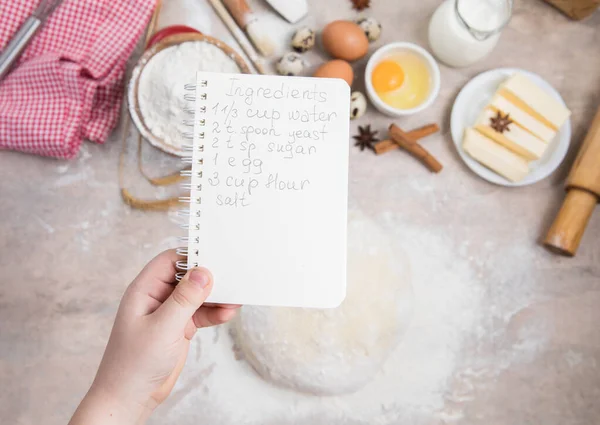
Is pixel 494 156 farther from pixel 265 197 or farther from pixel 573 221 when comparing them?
pixel 265 197

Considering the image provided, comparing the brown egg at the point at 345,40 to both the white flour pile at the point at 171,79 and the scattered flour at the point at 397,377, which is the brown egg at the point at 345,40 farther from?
the scattered flour at the point at 397,377

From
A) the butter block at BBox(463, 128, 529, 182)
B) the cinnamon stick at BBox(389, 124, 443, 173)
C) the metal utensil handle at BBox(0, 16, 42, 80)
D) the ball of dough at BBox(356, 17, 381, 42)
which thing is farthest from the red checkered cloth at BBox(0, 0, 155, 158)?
the butter block at BBox(463, 128, 529, 182)

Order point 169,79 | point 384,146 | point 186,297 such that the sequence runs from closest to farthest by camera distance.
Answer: point 186,297 < point 169,79 < point 384,146

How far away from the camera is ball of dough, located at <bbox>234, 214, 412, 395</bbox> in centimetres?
81

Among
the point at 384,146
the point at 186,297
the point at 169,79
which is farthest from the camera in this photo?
the point at 384,146

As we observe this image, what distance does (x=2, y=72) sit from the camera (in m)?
0.87

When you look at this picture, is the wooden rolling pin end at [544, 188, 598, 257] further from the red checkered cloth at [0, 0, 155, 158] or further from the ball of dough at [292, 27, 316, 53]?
the red checkered cloth at [0, 0, 155, 158]

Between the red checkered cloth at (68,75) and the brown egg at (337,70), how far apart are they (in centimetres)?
33

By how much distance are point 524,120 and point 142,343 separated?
0.72 meters

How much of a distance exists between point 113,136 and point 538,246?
80cm

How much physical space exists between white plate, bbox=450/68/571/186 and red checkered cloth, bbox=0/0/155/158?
59 centimetres

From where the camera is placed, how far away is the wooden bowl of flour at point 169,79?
0.80 metres

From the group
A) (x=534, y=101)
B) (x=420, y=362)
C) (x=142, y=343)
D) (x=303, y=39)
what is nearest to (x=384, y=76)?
(x=303, y=39)

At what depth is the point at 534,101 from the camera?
34.5 inches
